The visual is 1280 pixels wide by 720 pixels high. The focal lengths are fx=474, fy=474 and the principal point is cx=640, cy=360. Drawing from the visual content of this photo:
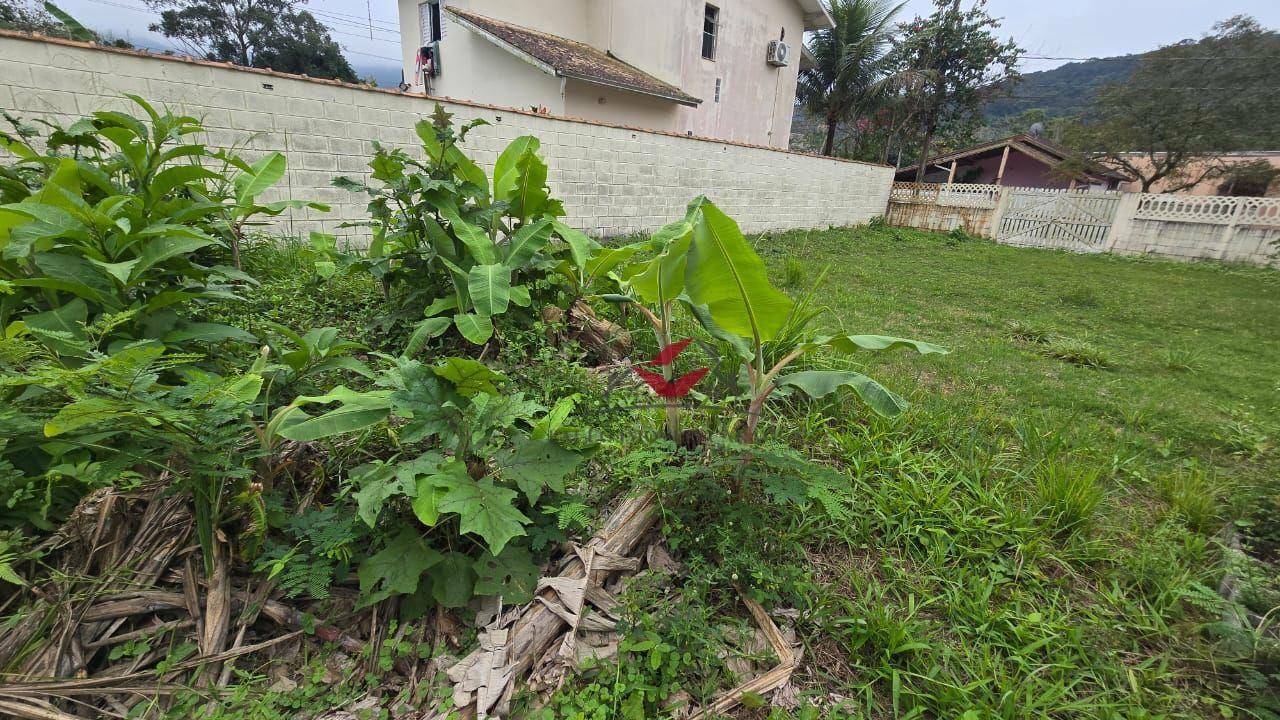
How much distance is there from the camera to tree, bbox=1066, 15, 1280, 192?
607 inches

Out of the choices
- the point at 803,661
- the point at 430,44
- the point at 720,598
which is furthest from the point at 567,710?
the point at 430,44

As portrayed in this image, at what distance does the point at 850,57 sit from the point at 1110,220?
1029 centimetres

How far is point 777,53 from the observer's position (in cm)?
1431

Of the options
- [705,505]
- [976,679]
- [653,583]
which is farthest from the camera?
[705,505]

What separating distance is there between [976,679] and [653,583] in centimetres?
99

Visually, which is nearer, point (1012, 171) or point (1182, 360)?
point (1182, 360)


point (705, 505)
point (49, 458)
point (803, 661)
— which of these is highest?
point (49, 458)

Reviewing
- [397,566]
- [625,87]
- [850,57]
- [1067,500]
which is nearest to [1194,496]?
[1067,500]

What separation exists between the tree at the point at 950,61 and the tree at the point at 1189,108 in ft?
12.1

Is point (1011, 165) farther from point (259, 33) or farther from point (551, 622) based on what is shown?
point (259, 33)

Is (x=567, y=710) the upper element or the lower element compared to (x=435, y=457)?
lower

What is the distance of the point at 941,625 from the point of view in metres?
1.57

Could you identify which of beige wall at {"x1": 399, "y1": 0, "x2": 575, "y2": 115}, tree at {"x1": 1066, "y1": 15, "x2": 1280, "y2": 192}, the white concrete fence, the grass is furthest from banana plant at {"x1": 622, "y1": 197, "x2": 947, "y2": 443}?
tree at {"x1": 1066, "y1": 15, "x2": 1280, "y2": 192}

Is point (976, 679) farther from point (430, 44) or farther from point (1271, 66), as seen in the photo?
point (1271, 66)
